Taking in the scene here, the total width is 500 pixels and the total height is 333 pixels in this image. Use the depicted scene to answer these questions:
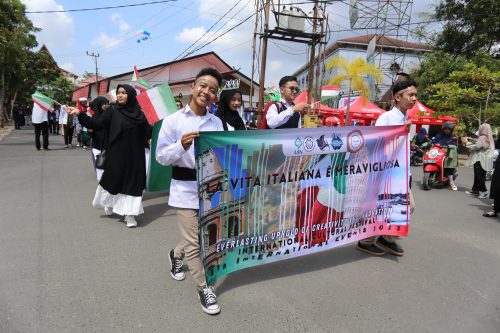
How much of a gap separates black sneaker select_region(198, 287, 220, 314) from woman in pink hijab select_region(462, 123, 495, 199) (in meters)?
6.77

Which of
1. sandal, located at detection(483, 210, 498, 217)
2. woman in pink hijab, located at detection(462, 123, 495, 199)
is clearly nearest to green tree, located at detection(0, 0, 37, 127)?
woman in pink hijab, located at detection(462, 123, 495, 199)

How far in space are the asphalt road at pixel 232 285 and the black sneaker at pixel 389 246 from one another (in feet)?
0.27

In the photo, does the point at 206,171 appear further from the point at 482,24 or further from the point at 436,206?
the point at 482,24

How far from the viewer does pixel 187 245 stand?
2910 mm

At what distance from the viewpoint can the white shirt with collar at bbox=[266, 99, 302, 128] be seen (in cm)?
385

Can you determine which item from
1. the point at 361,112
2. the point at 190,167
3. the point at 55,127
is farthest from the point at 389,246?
the point at 55,127

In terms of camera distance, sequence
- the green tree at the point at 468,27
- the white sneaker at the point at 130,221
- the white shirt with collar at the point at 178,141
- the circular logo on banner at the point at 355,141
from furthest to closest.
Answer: the green tree at the point at 468,27 → the white sneaker at the point at 130,221 → the circular logo on banner at the point at 355,141 → the white shirt with collar at the point at 178,141

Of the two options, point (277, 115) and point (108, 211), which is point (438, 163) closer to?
point (277, 115)

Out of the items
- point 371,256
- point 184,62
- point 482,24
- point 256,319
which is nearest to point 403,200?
point 371,256

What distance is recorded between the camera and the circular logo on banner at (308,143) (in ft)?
10.9

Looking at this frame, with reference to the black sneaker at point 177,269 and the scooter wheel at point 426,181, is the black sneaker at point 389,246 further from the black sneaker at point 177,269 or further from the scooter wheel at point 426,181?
the scooter wheel at point 426,181

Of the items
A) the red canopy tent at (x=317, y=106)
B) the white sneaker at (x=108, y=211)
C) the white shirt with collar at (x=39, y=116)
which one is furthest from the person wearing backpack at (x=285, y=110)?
the white shirt with collar at (x=39, y=116)

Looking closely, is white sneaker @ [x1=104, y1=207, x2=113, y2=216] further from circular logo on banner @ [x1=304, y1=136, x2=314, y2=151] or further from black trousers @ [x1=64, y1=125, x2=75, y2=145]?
black trousers @ [x1=64, y1=125, x2=75, y2=145]

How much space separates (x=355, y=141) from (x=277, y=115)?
866 mm
